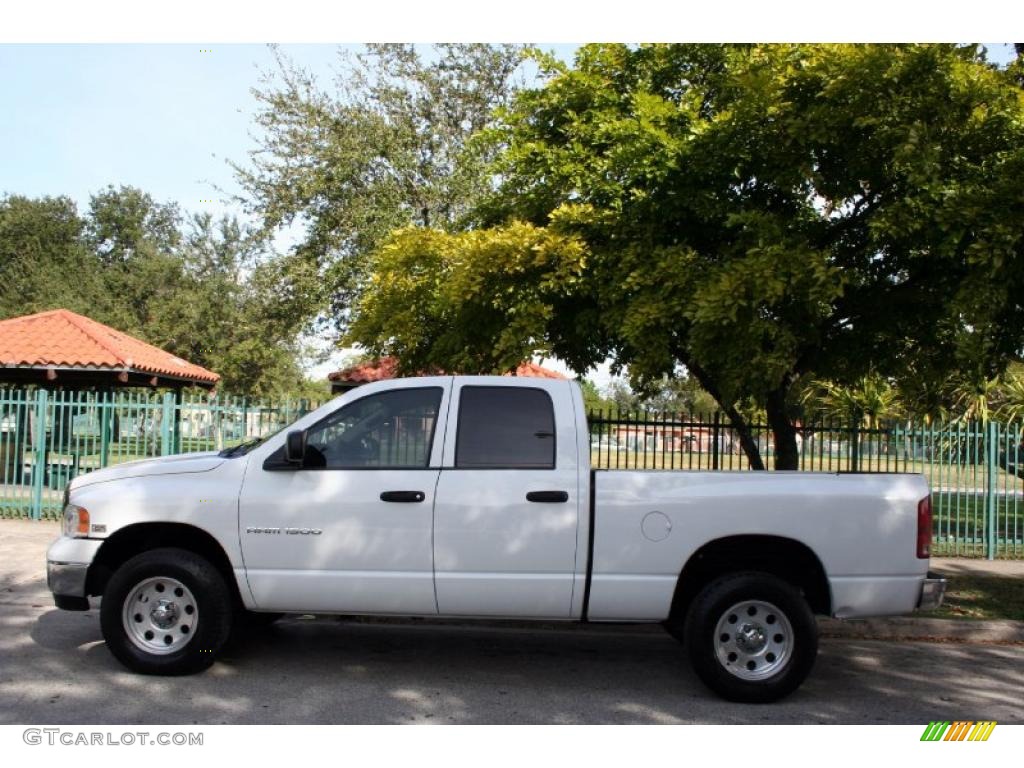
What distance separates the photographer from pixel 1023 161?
7477 millimetres

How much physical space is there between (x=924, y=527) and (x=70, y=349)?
46.4ft

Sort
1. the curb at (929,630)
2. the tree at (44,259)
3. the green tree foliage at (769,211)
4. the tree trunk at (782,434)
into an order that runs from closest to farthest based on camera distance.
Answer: the green tree foliage at (769,211), the curb at (929,630), the tree trunk at (782,434), the tree at (44,259)

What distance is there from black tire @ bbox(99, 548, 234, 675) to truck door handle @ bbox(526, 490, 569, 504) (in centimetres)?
208

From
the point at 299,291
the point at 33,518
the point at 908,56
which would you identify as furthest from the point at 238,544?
the point at 299,291

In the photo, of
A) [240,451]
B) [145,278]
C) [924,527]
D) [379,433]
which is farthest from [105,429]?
[145,278]

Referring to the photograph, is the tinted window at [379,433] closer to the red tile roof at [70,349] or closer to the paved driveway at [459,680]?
the paved driveway at [459,680]

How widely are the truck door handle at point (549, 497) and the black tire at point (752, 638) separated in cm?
106

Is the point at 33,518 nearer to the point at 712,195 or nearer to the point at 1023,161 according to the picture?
the point at 712,195

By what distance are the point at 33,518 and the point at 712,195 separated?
1069 centimetres

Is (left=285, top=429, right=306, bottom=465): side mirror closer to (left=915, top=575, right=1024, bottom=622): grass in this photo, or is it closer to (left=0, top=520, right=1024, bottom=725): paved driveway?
(left=0, top=520, right=1024, bottom=725): paved driveway

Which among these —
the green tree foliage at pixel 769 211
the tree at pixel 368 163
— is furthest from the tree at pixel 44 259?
the green tree foliage at pixel 769 211

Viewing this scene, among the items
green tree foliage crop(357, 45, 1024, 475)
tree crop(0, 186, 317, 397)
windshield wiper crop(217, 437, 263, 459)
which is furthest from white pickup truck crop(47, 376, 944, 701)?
tree crop(0, 186, 317, 397)

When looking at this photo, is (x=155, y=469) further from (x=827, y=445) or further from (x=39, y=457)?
→ (x=827, y=445)

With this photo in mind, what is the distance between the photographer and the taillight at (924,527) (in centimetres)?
570
